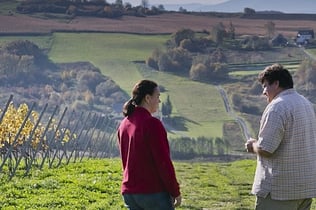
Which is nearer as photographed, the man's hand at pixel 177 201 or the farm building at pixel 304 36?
the man's hand at pixel 177 201

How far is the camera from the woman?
7.27 meters

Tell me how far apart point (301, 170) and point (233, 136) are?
56.4 metres

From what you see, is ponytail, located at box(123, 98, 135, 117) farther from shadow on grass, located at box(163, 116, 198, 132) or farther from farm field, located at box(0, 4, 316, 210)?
shadow on grass, located at box(163, 116, 198, 132)

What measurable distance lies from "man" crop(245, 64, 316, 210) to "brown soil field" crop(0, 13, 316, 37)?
76566mm

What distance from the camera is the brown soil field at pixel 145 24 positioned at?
8575 centimetres

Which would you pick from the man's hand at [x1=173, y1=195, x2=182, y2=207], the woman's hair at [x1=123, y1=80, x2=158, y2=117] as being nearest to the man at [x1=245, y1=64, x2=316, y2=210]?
the man's hand at [x1=173, y1=195, x2=182, y2=207]

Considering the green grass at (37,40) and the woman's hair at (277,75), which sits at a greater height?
the green grass at (37,40)

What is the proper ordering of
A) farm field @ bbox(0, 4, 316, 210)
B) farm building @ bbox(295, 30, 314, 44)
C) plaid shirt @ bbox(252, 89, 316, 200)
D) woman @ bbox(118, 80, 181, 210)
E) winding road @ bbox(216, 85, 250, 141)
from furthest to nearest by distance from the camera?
farm building @ bbox(295, 30, 314, 44)
farm field @ bbox(0, 4, 316, 210)
winding road @ bbox(216, 85, 250, 141)
woman @ bbox(118, 80, 181, 210)
plaid shirt @ bbox(252, 89, 316, 200)

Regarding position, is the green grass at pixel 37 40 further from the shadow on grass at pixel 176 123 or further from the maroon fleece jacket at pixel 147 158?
the maroon fleece jacket at pixel 147 158

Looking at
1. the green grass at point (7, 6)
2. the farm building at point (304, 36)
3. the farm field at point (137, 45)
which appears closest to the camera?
the farm field at point (137, 45)

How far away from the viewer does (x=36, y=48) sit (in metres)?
80.2

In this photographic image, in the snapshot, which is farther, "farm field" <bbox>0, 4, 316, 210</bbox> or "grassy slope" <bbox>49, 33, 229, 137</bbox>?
"grassy slope" <bbox>49, 33, 229, 137</bbox>

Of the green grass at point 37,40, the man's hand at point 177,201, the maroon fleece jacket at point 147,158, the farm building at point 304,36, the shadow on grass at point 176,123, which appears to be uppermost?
the farm building at point 304,36

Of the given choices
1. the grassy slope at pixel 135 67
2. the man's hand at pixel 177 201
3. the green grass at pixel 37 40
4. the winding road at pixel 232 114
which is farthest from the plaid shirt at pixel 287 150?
the green grass at pixel 37 40
